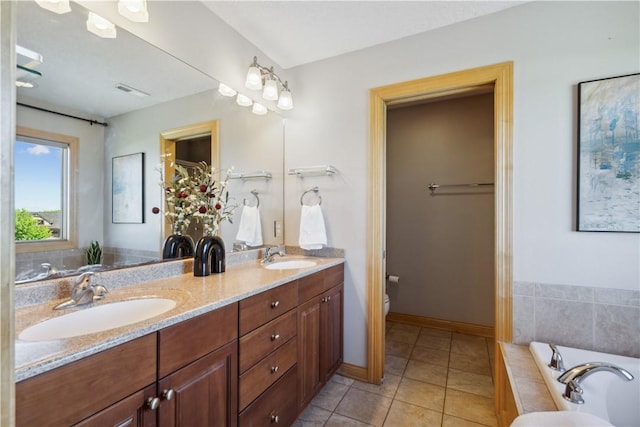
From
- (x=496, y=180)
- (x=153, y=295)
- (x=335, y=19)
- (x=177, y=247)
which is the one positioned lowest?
(x=153, y=295)

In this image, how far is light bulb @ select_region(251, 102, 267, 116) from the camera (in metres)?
2.07

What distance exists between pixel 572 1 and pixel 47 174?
8.71ft

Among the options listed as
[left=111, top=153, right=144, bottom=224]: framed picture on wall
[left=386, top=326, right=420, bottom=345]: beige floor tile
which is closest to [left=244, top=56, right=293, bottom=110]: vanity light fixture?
[left=111, top=153, right=144, bottom=224]: framed picture on wall

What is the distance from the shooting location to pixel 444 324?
281 cm

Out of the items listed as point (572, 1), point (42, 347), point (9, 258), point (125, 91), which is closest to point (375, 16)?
point (572, 1)

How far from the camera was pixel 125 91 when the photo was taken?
133 centimetres

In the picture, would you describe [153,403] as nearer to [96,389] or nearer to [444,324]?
[96,389]

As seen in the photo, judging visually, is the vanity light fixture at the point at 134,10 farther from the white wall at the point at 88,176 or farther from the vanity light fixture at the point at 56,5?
the white wall at the point at 88,176

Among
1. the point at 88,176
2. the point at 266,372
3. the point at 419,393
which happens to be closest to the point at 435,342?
the point at 419,393

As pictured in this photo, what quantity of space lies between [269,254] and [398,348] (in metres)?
1.46

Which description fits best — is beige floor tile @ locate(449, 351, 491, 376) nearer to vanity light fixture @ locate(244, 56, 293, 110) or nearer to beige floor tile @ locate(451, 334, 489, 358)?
beige floor tile @ locate(451, 334, 489, 358)

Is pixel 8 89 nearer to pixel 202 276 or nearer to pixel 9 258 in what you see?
pixel 9 258

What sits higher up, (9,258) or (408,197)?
(408,197)

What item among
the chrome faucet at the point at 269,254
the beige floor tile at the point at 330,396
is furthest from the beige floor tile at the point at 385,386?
the chrome faucet at the point at 269,254
